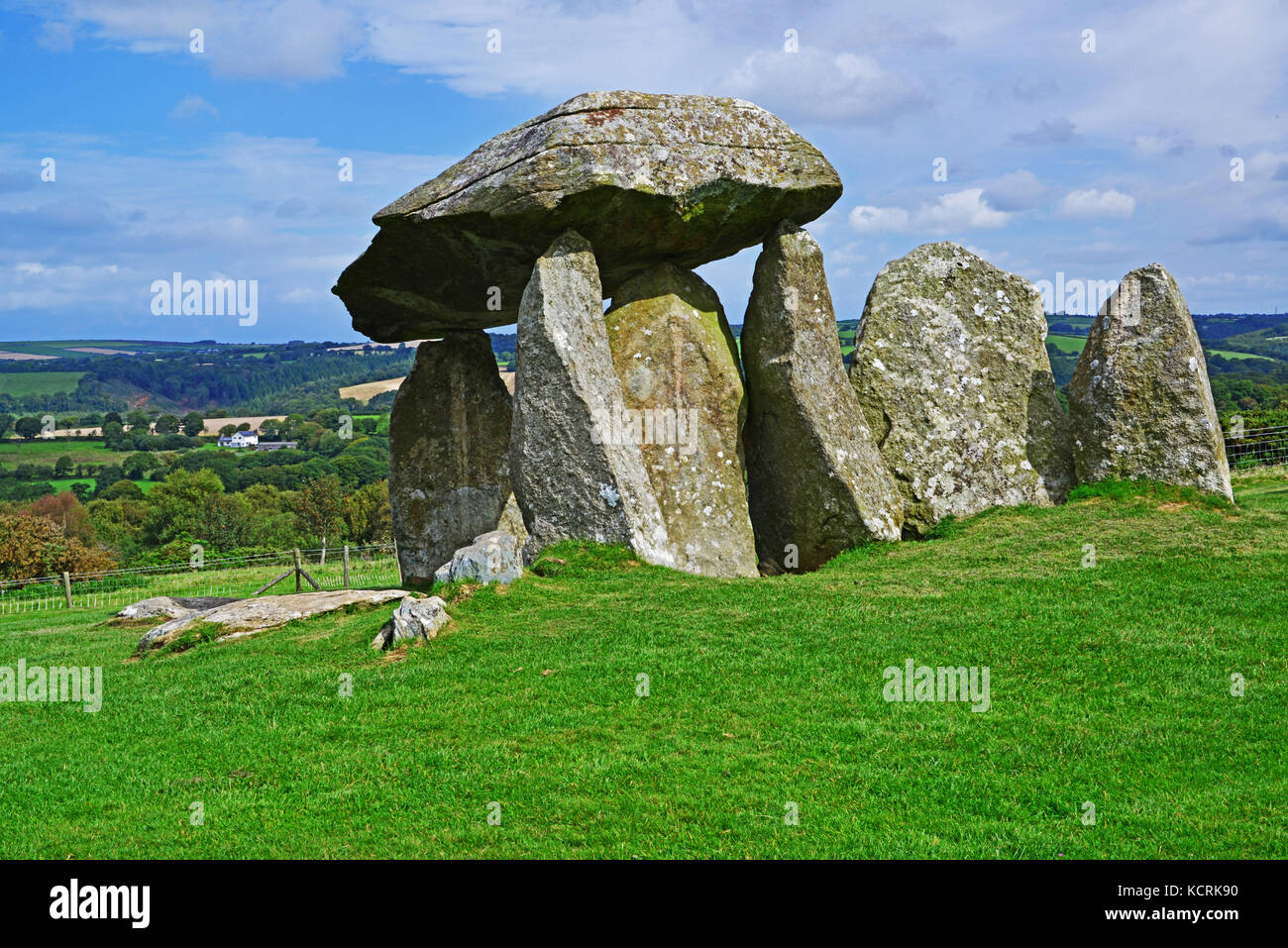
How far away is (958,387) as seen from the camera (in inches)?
745

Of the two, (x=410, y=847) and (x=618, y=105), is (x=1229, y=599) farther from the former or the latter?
(x=618, y=105)

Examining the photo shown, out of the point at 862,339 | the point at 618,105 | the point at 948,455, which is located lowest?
the point at 948,455

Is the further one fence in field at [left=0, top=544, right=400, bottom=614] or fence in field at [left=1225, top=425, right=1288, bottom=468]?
fence in field at [left=0, top=544, right=400, bottom=614]

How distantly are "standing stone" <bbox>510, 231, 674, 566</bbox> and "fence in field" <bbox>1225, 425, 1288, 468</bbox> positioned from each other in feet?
69.6

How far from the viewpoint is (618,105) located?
55.9 feet

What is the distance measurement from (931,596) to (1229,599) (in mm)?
3300

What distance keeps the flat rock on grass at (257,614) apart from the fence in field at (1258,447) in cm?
2467

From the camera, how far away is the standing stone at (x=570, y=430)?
15820mm

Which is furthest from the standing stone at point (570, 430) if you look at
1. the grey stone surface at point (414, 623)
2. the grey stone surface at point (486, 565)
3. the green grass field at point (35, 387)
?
the green grass field at point (35, 387)

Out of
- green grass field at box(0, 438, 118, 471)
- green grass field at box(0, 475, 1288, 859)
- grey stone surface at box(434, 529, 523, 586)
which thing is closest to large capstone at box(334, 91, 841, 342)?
grey stone surface at box(434, 529, 523, 586)

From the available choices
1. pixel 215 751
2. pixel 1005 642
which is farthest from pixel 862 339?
pixel 215 751

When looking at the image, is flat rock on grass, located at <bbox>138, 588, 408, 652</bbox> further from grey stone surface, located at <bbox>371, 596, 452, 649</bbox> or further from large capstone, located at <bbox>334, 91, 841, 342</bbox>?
large capstone, located at <bbox>334, 91, 841, 342</bbox>

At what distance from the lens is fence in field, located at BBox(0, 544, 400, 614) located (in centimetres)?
3356

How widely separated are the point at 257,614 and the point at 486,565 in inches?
136
